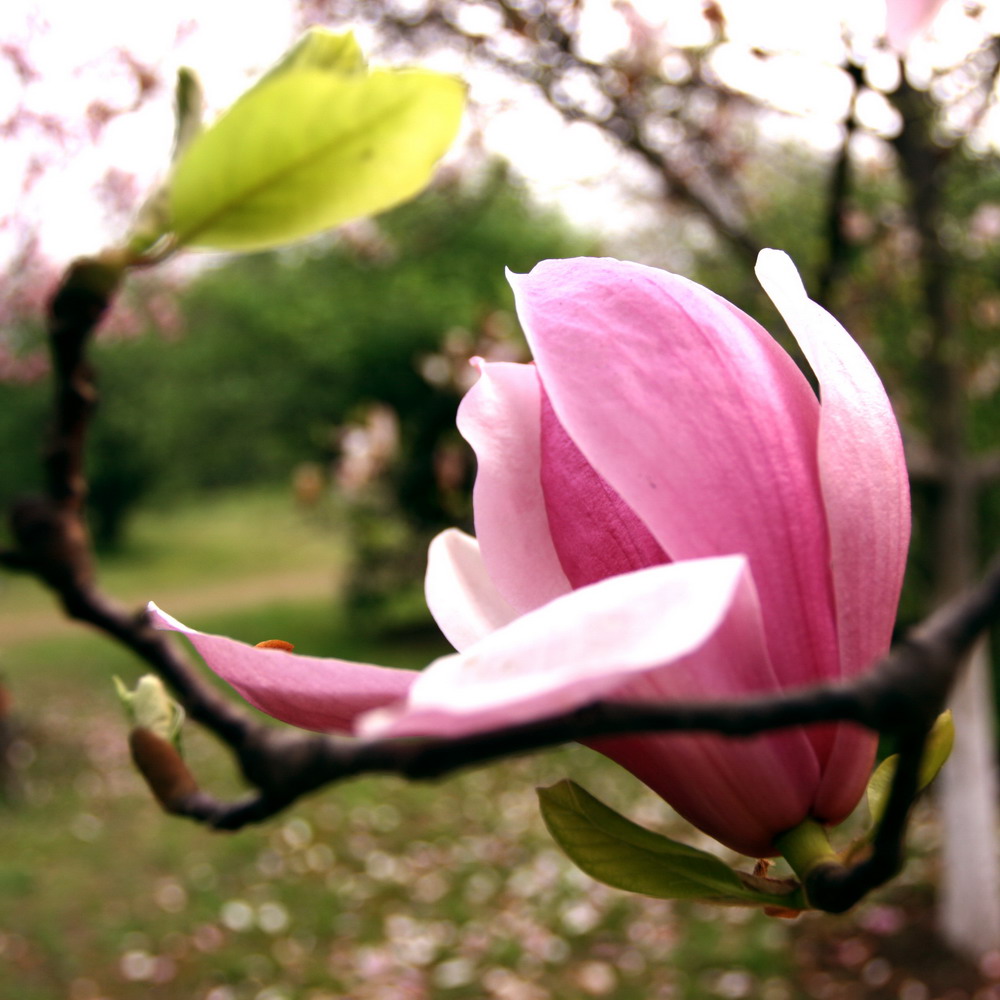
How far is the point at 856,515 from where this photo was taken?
26 cm

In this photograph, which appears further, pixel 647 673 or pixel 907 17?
pixel 907 17

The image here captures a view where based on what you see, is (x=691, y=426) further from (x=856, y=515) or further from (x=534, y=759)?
(x=534, y=759)

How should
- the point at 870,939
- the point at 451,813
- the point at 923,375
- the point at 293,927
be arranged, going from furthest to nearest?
the point at 451,813 → the point at 293,927 → the point at 870,939 → the point at 923,375

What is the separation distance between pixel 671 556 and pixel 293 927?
12.3 ft

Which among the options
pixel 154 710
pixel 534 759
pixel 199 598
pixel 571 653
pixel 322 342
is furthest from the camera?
pixel 199 598

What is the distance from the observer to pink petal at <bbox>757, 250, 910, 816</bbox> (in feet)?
0.86

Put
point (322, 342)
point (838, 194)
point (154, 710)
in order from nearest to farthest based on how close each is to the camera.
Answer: point (154, 710) → point (838, 194) → point (322, 342)

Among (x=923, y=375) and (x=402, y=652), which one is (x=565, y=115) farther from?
(x=402, y=652)

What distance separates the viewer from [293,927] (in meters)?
3.61

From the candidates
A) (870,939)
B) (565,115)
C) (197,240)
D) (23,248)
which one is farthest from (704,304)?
(23,248)

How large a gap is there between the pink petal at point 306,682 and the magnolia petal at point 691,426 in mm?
72

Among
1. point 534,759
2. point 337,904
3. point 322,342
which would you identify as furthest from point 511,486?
point 322,342

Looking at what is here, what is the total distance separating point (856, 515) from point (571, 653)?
122mm

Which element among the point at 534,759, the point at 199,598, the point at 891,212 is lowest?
the point at 199,598
